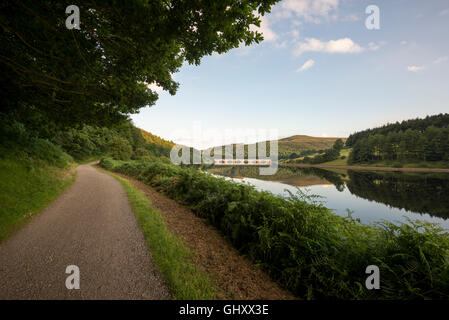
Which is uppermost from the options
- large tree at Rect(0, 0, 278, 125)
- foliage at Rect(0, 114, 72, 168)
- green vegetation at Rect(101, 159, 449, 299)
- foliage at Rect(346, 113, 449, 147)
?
foliage at Rect(346, 113, 449, 147)

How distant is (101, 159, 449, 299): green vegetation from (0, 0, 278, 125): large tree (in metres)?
4.40

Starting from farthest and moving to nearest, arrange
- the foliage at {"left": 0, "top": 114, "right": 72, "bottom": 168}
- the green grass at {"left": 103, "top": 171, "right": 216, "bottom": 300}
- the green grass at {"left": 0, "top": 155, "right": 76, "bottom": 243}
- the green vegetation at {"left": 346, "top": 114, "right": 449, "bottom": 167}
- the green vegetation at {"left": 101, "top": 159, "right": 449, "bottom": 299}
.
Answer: the green vegetation at {"left": 346, "top": 114, "right": 449, "bottom": 167}, the foliage at {"left": 0, "top": 114, "right": 72, "bottom": 168}, the green grass at {"left": 0, "top": 155, "right": 76, "bottom": 243}, the green grass at {"left": 103, "top": 171, "right": 216, "bottom": 300}, the green vegetation at {"left": 101, "top": 159, "right": 449, "bottom": 299}

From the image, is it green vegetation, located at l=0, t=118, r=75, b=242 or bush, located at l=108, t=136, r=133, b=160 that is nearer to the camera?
green vegetation, located at l=0, t=118, r=75, b=242

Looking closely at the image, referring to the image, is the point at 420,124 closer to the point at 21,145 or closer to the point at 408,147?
the point at 408,147

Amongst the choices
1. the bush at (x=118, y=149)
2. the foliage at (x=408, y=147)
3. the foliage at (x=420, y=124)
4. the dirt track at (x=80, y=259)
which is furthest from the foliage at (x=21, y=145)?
the foliage at (x=420, y=124)

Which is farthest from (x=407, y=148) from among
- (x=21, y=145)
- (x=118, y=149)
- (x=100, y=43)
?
(x=118, y=149)

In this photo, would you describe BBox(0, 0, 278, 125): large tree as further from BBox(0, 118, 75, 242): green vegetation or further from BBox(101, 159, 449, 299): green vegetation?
BBox(101, 159, 449, 299): green vegetation

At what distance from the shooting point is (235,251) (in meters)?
4.52

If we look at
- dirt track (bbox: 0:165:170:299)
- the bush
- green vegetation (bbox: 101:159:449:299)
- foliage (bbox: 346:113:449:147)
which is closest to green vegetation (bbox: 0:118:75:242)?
dirt track (bbox: 0:165:170:299)

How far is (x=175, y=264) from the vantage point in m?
3.40

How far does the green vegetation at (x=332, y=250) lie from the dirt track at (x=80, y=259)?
2.48 m

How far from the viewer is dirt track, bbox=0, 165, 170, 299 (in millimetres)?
2721

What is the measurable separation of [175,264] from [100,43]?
19.2ft
